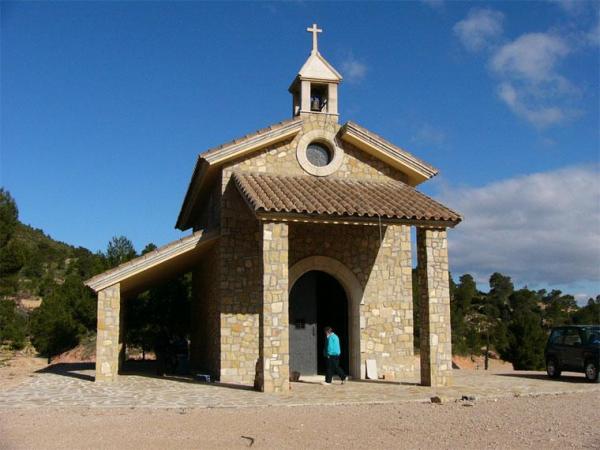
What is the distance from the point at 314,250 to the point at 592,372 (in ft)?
23.6

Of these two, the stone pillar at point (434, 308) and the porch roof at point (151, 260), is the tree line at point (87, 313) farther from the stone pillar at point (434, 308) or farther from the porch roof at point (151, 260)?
the stone pillar at point (434, 308)

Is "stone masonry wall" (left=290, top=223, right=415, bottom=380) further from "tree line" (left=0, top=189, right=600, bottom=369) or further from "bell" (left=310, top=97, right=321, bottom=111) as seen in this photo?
"tree line" (left=0, top=189, right=600, bottom=369)

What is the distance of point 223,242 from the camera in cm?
1456

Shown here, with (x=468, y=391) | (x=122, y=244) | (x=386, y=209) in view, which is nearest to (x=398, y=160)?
(x=386, y=209)

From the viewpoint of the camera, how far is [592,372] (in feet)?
47.4

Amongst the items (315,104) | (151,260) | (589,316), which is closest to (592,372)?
(315,104)

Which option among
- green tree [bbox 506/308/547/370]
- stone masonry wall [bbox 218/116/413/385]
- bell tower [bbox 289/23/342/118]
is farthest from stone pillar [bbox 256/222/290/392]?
green tree [bbox 506/308/547/370]

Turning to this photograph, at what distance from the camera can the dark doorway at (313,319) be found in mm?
15367

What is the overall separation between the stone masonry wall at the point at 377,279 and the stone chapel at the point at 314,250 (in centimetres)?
3

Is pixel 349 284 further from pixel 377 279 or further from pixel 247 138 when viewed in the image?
pixel 247 138

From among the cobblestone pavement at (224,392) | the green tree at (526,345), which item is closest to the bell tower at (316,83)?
the cobblestone pavement at (224,392)

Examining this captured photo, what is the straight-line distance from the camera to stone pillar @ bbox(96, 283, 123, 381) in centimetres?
1410

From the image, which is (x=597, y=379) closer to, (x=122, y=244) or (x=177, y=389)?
(x=177, y=389)

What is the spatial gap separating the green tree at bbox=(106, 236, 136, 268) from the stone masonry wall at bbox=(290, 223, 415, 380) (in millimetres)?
11049
